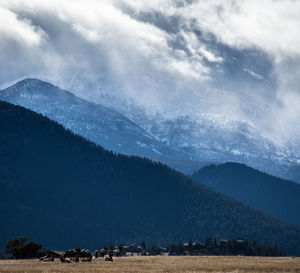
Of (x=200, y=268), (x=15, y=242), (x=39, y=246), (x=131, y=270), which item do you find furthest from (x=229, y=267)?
(x=15, y=242)

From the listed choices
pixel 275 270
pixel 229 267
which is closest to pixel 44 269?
pixel 229 267

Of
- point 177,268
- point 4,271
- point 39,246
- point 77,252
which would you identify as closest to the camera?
point 4,271

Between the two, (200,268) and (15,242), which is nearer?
(200,268)

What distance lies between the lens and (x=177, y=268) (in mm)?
67312

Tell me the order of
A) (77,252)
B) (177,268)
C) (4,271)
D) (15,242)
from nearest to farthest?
(4,271)
(177,268)
(77,252)
(15,242)

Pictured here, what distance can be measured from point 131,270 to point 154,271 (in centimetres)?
289

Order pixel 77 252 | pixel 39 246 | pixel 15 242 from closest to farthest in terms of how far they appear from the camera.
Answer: pixel 77 252, pixel 39 246, pixel 15 242

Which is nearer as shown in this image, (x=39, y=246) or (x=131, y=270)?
(x=131, y=270)

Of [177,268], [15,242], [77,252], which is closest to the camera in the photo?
[177,268]

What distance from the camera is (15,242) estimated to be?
417ft

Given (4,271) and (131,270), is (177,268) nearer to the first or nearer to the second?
(131,270)

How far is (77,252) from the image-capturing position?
85.1m

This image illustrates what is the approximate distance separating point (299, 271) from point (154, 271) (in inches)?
706

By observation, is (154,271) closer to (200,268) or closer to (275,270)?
(200,268)
